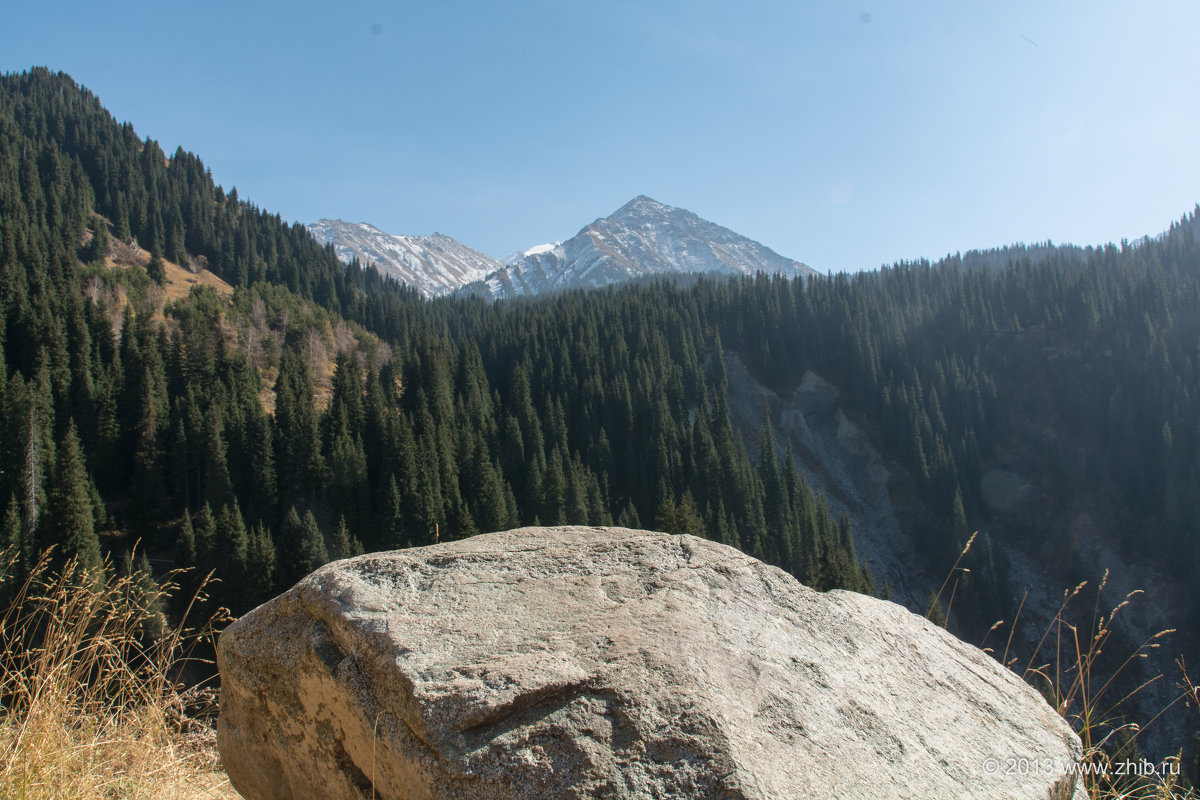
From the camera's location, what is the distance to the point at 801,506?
77062mm

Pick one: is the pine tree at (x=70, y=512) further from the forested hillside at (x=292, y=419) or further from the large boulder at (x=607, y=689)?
the large boulder at (x=607, y=689)

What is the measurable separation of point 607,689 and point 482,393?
87.5 metres

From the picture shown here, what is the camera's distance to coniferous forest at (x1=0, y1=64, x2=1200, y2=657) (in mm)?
59125

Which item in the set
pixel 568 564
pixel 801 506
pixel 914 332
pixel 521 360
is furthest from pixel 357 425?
pixel 914 332

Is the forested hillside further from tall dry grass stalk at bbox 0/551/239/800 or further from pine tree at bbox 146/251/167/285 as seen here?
tall dry grass stalk at bbox 0/551/239/800

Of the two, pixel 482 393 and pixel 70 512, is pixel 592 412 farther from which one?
pixel 70 512

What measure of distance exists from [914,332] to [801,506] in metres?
60.4

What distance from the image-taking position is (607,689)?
3.45 m

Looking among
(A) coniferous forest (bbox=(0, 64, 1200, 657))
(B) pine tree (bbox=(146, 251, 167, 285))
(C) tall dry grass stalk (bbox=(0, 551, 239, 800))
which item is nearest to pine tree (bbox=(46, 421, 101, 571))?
(A) coniferous forest (bbox=(0, 64, 1200, 657))

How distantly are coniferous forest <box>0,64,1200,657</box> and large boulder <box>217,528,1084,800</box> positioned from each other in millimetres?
43850

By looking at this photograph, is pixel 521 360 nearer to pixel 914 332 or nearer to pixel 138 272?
pixel 138 272

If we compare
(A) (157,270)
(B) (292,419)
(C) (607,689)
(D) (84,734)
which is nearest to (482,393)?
(B) (292,419)

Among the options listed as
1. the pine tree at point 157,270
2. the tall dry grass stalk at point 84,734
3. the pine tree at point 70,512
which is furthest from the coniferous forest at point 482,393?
the tall dry grass stalk at point 84,734

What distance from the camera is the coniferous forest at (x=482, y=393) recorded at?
5912 centimetres
